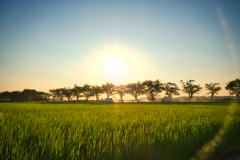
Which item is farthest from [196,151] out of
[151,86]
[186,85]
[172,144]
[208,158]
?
[186,85]

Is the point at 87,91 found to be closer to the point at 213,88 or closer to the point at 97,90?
the point at 97,90

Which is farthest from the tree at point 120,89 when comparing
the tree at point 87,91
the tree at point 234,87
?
the tree at point 234,87

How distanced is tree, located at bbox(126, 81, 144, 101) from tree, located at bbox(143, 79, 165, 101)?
2.11 meters

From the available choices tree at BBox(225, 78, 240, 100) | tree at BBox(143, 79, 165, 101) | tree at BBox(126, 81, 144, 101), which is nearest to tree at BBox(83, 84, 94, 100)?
tree at BBox(126, 81, 144, 101)

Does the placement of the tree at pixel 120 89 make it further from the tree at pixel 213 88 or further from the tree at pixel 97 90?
the tree at pixel 213 88

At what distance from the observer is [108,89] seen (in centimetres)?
6881

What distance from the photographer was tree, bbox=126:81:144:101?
6581cm

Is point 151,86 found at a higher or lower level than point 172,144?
higher

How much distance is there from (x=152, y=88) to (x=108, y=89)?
904 inches

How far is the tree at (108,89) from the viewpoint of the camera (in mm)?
68312

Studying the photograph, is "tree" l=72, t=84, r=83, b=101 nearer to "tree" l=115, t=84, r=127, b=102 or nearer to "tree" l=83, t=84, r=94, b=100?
"tree" l=83, t=84, r=94, b=100

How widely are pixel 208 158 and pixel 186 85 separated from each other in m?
67.6

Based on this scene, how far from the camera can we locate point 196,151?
2.46 metres

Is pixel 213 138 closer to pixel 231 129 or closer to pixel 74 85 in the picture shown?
pixel 231 129
